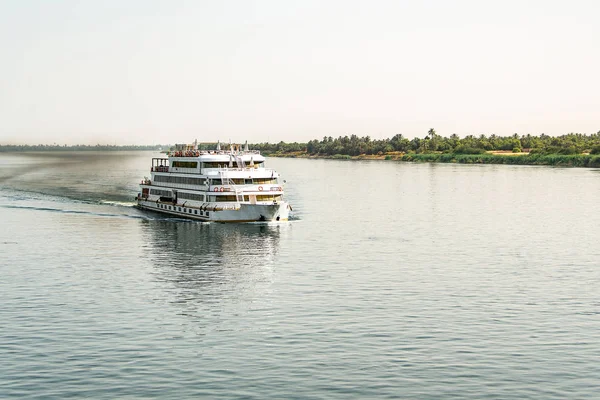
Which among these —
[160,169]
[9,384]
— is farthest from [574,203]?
[9,384]

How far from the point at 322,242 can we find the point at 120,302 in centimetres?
3125

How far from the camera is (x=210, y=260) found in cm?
6694

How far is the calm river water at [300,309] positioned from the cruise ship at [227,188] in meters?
1.97

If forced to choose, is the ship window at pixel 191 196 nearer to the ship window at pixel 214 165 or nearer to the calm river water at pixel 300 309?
the calm river water at pixel 300 309

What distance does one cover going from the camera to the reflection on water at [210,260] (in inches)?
2071

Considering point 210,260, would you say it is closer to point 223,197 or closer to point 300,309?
point 300,309

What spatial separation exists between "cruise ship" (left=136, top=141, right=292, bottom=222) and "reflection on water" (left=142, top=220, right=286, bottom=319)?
166 cm

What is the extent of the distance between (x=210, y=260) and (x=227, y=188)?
2427 centimetres

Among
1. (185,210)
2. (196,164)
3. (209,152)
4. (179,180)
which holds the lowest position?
(185,210)

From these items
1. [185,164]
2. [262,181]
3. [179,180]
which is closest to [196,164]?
[185,164]

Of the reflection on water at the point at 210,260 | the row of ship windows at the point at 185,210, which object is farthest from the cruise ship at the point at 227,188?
the reflection on water at the point at 210,260

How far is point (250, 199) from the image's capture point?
91.1 m

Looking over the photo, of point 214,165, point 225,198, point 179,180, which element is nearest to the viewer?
point 225,198

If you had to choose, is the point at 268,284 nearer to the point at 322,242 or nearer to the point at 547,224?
the point at 322,242
